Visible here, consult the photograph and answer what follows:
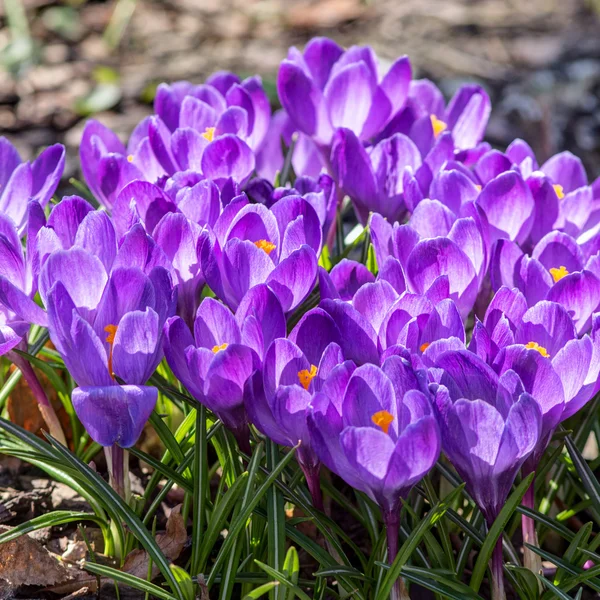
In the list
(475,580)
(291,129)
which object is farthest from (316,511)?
(291,129)

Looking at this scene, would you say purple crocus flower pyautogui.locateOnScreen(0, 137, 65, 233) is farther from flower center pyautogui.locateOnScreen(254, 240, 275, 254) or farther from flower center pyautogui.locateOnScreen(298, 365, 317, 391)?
flower center pyautogui.locateOnScreen(298, 365, 317, 391)

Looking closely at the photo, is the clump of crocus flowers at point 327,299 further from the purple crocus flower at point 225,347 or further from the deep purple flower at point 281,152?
the deep purple flower at point 281,152

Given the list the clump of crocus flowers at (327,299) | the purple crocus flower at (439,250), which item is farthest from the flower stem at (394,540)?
the purple crocus flower at (439,250)

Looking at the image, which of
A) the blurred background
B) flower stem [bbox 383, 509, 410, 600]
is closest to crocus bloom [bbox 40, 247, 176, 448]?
flower stem [bbox 383, 509, 410, 600]

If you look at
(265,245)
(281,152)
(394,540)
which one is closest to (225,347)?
(265,245)

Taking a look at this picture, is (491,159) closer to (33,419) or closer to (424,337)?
(424,337)

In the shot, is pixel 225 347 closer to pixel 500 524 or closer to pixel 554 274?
pixel 500 524
